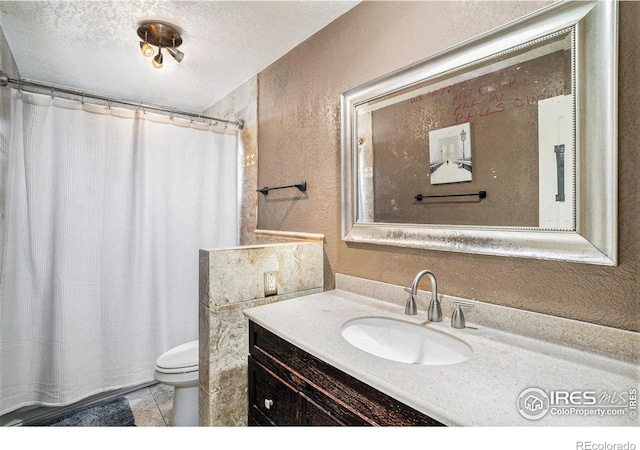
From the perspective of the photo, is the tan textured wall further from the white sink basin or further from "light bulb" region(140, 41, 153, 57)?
"light bulb" region(140, 41, 153, 57)

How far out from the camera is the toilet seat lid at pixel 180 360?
64.0 inches

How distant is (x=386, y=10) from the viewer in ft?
4.29

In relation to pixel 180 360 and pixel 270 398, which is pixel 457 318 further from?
pixel 180 360

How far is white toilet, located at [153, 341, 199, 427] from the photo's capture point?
5.21 ft

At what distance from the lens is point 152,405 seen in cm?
197

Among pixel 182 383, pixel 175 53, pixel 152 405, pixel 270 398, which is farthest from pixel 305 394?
pixel 175 53

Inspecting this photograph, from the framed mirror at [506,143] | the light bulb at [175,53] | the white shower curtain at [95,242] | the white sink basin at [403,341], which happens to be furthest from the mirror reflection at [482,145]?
the white shower curtain at [95,242]

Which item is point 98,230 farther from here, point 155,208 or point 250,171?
point 250,171

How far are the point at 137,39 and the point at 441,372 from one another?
2.14 m

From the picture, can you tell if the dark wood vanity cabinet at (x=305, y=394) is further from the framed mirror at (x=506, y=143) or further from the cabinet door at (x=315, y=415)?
the framed mirror at (x=506, y=143)

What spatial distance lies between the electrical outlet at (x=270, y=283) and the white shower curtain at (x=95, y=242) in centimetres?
104

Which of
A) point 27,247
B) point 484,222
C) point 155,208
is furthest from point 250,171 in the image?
point 484,222

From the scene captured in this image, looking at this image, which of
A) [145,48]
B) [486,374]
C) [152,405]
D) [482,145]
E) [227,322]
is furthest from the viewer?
[152,405]

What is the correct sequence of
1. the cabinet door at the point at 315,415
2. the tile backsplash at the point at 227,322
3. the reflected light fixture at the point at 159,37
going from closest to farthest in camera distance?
the cabinet door at the point at 315,415
the tile backsplash at the point at 227,322
the reflected light fixture at the point at 159,37
